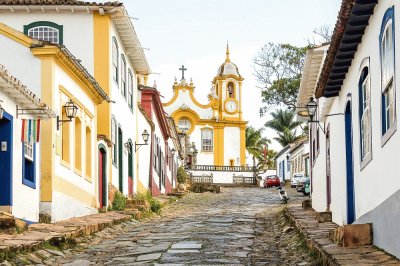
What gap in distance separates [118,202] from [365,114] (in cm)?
1303

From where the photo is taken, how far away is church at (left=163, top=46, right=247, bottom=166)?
70.1 meters

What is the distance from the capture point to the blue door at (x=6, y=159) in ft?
44.9

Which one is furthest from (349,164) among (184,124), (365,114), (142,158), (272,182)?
(184,124)

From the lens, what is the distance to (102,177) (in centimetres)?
2228

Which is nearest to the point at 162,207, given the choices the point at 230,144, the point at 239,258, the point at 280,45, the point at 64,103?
the point at 64,103

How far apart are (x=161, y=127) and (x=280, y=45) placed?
17140 millimetres

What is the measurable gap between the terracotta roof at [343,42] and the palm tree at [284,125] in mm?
55322

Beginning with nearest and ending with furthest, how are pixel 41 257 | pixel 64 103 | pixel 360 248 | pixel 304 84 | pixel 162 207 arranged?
pixel 360 248 < pixel 41 257 < pixel 64 103 < pixel 304 84 < pixel 162 207

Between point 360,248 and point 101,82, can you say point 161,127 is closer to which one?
point 101,82

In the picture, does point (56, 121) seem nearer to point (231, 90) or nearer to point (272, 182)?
point (272, 182)

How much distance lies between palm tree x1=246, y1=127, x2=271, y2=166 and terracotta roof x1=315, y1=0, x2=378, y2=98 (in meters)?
65.4

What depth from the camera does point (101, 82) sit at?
22.7 m

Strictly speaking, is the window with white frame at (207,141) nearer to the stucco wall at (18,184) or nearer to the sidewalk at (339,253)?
the stucco wall at (18,184)

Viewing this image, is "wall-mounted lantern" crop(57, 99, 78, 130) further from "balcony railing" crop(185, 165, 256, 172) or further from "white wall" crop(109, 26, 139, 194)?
"balcony railing" crop(185, 165, 256, 172)
